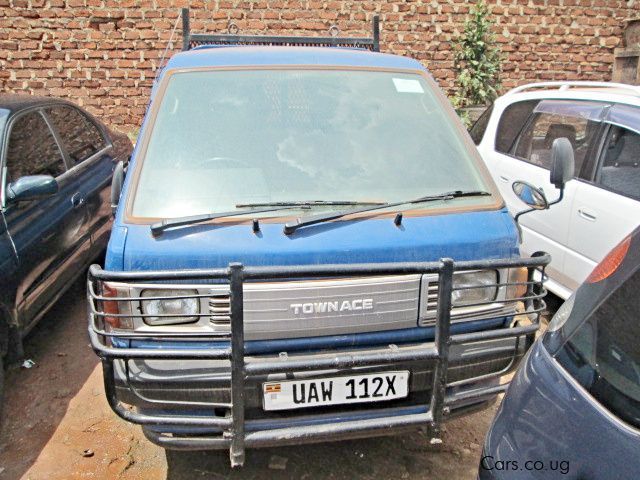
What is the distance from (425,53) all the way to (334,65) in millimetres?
7537

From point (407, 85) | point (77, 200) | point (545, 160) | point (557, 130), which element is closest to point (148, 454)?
point (77, 200)

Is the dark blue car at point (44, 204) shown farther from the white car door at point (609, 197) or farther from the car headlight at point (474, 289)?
the white car door at point (609, 197)

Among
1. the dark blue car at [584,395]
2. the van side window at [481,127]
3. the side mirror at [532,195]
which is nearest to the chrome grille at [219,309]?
the dark blue car at [584,395]

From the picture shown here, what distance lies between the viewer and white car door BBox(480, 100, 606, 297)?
4.41 metres

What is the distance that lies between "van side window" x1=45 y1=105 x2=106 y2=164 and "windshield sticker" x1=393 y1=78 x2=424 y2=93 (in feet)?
9.66

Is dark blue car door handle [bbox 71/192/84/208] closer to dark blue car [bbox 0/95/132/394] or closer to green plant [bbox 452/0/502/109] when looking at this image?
dark blue car [bbox 0/95/132/394]

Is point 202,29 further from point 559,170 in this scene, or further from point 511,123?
point 559,170

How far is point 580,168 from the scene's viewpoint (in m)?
4.36

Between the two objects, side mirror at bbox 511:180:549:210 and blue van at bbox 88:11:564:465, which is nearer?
blue van at bbox 88:11:564:465

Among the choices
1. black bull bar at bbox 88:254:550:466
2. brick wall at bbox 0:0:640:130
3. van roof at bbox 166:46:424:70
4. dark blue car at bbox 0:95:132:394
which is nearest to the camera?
black bull bar at bbox 88:254:550:466

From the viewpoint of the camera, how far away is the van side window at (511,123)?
17.1ft

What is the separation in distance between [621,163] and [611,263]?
2.78 metres

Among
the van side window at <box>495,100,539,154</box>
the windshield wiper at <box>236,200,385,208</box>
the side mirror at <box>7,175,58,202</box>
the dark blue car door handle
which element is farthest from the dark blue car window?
the van side window at <box>495,100,539,154</box>

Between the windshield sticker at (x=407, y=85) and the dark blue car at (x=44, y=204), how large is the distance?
230 cm
